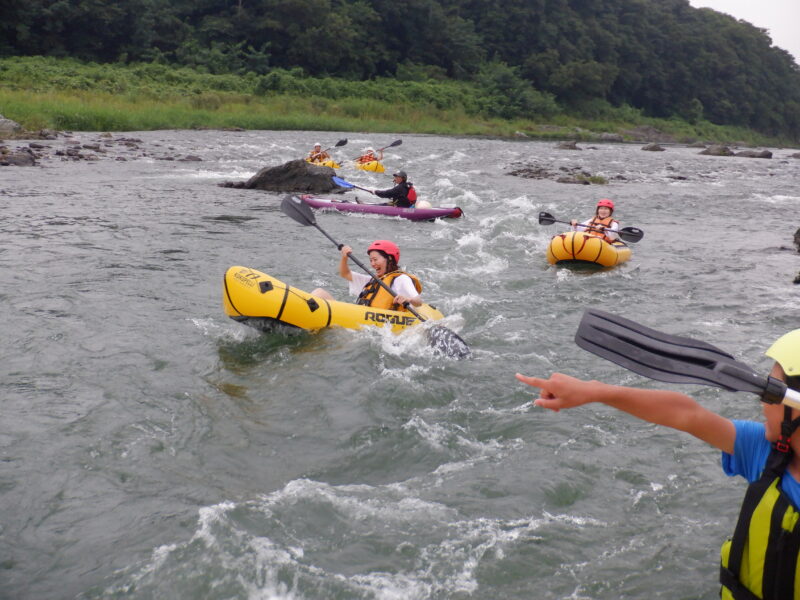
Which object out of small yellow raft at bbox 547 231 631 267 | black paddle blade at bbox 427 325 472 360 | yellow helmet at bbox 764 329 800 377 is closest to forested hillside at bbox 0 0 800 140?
small yellow raft at bbox 547 231 631 267

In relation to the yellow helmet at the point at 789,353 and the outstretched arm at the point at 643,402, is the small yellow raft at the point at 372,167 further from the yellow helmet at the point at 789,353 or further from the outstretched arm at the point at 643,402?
the yellow helmet at the point at 789,353

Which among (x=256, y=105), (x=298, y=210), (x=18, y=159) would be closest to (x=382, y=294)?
(x=298, y=210)

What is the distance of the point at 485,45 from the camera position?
5947 cm

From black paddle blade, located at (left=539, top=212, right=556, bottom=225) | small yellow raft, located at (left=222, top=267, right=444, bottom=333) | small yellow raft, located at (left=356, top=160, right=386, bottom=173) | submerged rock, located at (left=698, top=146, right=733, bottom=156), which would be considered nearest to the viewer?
small yellow raft, located at (left=222, top=267, right=444, bottom=333)

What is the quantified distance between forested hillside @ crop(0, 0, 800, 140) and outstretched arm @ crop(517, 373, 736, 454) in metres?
38.2

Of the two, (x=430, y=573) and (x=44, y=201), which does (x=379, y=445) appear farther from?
(x=44, y=201)

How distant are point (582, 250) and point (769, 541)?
779 cm

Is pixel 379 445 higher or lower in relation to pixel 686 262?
lower

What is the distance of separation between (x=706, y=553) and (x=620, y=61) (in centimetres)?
6729

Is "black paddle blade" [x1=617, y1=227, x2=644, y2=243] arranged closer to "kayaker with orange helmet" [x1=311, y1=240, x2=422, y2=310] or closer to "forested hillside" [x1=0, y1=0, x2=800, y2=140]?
"kayaker with orange helmet" [x1=311, y1=240, x2=422, y2=310]

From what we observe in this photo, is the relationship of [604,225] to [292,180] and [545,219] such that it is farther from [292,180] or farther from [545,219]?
[292,180]

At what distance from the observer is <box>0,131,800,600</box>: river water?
3.46 meters

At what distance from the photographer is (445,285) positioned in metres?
9.20

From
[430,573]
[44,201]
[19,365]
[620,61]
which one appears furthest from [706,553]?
[620,61]
